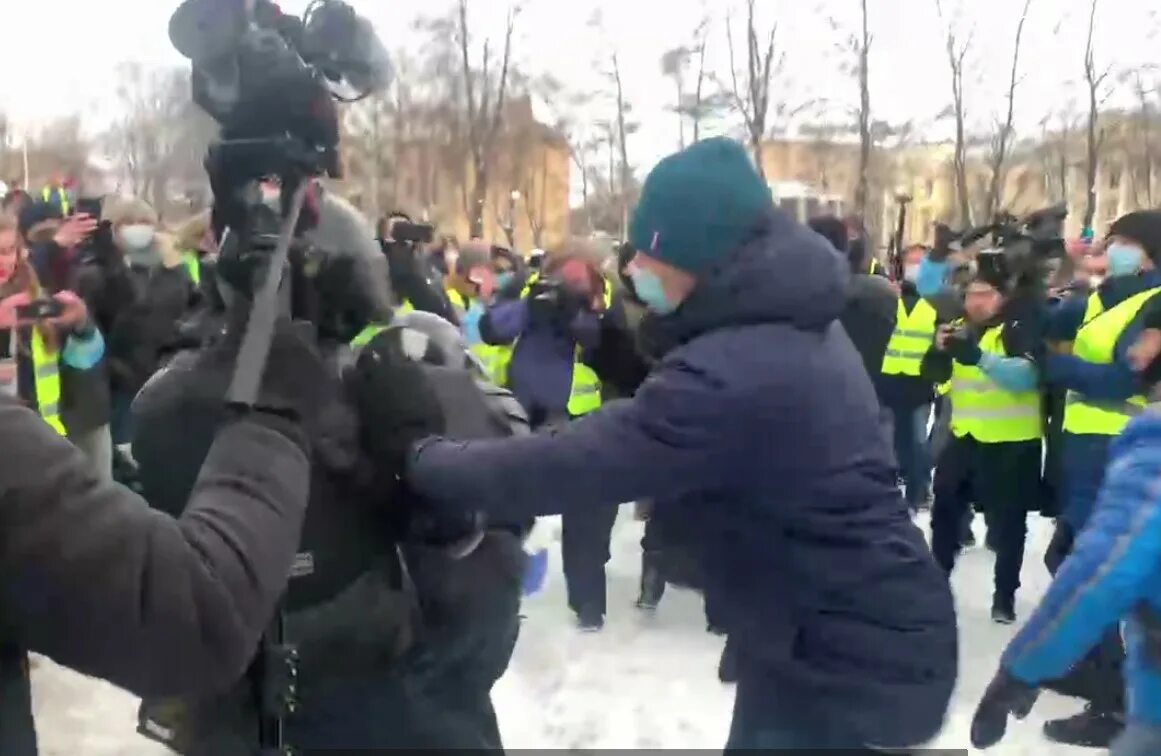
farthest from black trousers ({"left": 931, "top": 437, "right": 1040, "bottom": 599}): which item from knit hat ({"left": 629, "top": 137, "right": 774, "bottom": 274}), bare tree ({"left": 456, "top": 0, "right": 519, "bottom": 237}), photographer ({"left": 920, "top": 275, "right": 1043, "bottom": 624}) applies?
bare tree ({"left": 456, "top": 0, "right": 519, "bottom": 237})

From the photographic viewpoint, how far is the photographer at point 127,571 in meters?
1.10

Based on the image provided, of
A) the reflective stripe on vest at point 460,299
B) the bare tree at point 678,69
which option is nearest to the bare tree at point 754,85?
the bare tree at point 678,69

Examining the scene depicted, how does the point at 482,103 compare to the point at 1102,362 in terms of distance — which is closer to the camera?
the point at 1102,362

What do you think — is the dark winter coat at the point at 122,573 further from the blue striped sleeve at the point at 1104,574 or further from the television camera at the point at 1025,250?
the television camera at the point at 1025,250

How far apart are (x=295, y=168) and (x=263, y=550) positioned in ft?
2.24

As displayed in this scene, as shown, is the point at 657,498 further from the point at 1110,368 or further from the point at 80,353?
the point at 80,353

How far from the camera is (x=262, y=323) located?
158cm

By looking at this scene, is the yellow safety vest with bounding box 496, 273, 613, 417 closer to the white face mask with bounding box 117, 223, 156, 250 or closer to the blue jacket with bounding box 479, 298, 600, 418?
the blue jacket with bounding box 479, 298, 600, 418

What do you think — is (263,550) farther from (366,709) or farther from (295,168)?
(366,709)

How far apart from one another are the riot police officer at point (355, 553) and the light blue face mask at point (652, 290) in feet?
1.24

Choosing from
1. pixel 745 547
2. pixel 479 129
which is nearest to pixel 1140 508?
pixel 745 547

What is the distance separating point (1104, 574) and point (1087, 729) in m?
2.47

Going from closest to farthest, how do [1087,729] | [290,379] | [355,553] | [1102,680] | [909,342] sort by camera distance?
[290,379] → [355,553] → [1087,729] → [1102,680] → [909,342]

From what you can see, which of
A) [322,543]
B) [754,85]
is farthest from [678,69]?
[322,543]
